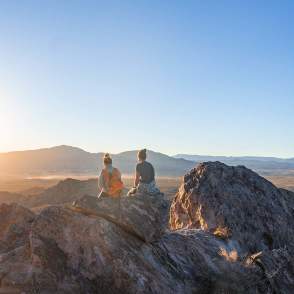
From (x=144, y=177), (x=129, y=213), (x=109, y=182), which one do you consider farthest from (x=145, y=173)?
(x=129, y=213)

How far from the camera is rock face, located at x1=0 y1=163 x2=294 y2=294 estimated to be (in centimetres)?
763

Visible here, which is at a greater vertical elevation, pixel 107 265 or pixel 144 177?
pixel 144 177

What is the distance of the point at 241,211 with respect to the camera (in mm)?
12609

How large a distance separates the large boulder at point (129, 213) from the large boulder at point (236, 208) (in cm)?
268

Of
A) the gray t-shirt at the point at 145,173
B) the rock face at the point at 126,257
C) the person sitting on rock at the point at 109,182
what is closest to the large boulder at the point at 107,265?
the rock face at the point at 126,257

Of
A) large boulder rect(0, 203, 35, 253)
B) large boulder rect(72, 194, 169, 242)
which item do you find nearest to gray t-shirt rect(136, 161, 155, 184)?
large boulder rect(0, 203, 35, 253)

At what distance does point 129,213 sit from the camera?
898 cm

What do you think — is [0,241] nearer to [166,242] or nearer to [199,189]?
[166,242]

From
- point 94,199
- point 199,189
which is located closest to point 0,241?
point 94,199

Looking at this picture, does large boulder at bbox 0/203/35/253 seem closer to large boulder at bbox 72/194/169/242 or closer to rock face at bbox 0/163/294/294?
rock face at bbox 0/163/294/294

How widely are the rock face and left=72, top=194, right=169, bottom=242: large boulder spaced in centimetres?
2

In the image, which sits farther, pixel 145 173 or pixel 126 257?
pixel 145 173

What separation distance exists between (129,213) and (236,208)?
4457 millimetres

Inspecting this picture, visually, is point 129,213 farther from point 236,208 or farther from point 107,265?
point 236,208
